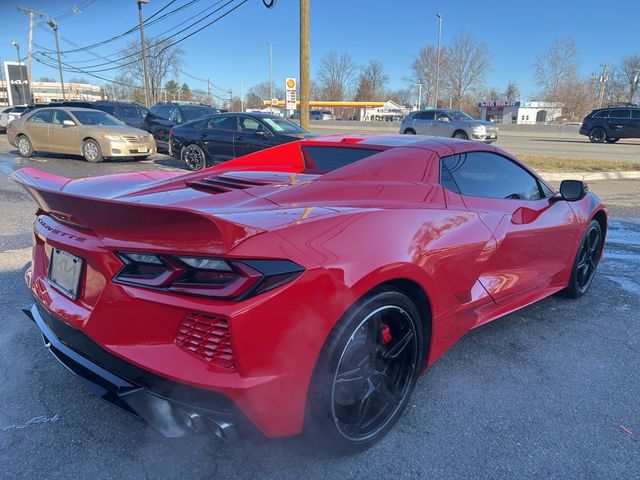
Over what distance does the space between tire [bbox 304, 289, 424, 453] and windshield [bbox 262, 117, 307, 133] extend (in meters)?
9.15

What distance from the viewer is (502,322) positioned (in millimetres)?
3717

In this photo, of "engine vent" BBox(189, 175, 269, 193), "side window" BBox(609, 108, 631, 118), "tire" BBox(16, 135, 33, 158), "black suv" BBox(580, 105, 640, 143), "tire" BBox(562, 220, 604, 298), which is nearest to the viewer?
"engine vent" BBox(189, 175, 269, 193)

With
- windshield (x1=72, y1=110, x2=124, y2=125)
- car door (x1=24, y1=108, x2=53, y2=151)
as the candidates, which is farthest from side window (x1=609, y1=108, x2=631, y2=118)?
car door (x1=24, y1=108, x2=53, y2=151)

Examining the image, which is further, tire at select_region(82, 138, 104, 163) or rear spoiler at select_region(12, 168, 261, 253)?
tire at select_region(82, 138, 104, 163)

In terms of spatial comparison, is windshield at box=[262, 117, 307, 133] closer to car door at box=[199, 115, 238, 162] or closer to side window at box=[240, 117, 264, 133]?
side window at box=[240, 117, 264, 133]

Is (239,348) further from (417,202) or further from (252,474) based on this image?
(417,202)

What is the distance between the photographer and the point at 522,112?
72188 mm

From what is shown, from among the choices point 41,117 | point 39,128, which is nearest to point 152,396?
point 39,128

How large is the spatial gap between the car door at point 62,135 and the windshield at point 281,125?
5.47 meters

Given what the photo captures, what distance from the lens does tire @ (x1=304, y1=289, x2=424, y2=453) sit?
1939 mm

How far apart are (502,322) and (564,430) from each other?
1322mm

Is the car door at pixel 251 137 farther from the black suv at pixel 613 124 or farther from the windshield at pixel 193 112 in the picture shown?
the black suv at pixel 613 124

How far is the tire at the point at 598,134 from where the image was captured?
25609 mm

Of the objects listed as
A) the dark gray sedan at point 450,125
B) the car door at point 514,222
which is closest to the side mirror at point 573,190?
the car door at point 514,222
